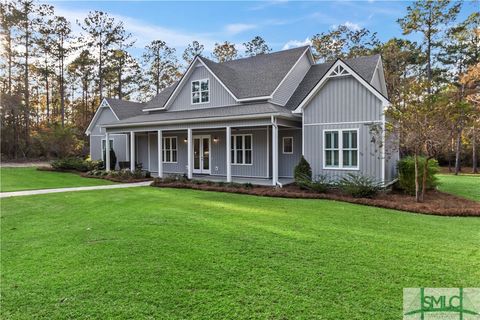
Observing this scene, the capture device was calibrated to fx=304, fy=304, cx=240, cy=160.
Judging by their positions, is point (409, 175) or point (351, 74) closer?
point (409, 175)

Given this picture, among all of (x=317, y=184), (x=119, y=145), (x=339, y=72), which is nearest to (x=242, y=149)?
(x=317, y=184)

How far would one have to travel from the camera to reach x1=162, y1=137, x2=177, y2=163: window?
19.2m

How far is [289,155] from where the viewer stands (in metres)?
15.3

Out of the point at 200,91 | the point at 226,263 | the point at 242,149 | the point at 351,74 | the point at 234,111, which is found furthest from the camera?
the point at 200,91

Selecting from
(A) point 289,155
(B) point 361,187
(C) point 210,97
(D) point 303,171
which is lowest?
(B) point 361,187

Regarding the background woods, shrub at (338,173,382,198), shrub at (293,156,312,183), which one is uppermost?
the background woods

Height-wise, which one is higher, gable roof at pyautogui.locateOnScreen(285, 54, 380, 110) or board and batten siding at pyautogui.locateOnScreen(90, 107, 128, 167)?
gable roof at pyautogui.locateOnScreen(285, 54, 380, 110)

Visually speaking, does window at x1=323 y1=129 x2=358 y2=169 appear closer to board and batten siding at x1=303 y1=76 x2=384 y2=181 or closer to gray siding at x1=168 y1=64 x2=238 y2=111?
board and batten siding at x1=303 y1=76 x2=384 y2=181

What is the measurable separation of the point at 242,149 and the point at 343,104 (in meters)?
6.01

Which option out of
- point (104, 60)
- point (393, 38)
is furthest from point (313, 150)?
point (104, 60)

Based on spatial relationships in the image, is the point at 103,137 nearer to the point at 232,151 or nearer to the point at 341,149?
the point at 232,151

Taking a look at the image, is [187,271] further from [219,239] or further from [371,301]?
[371,301]
